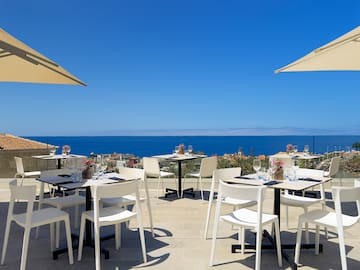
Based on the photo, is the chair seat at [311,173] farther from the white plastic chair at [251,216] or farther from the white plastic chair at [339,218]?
the white plastic chair at [251,216]

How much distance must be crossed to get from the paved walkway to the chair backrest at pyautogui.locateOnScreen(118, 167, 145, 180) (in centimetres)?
71

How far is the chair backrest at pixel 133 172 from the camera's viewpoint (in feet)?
11.3

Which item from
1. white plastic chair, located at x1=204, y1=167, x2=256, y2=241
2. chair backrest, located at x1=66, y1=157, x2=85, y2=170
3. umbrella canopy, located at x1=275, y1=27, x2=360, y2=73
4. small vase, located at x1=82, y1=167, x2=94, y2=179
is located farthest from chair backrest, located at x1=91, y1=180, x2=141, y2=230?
umbrella canopy, located at x1=275, y1=27, x2=360, y2=73

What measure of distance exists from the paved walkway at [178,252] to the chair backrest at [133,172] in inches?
28.0

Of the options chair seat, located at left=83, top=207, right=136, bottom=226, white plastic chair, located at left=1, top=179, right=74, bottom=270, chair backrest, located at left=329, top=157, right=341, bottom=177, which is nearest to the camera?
white plastic chair, located at left=1, top=179, right=74, bottom=270

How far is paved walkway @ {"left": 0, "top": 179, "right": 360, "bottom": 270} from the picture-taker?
8.71ft

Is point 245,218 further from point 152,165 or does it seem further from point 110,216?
point 152,165

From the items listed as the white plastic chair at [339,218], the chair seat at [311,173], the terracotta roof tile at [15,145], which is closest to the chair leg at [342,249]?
the white plastic chair at [339,218]

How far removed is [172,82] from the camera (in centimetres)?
2270

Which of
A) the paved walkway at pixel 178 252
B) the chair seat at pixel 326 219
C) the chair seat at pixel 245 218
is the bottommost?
the paved walkway at pixel 178 252

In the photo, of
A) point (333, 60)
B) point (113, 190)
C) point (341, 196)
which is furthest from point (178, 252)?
point (333, 60)

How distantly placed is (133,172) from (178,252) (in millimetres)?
1093

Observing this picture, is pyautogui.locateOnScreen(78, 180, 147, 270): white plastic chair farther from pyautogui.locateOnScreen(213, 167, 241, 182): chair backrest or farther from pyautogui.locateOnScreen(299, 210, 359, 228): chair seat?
pyautogui.locateOnScreen(299, 210, 359, 228): chair seat

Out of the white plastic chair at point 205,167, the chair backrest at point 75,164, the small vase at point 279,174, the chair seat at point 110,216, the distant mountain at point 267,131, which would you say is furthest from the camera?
the distant mountain at point 267,131
